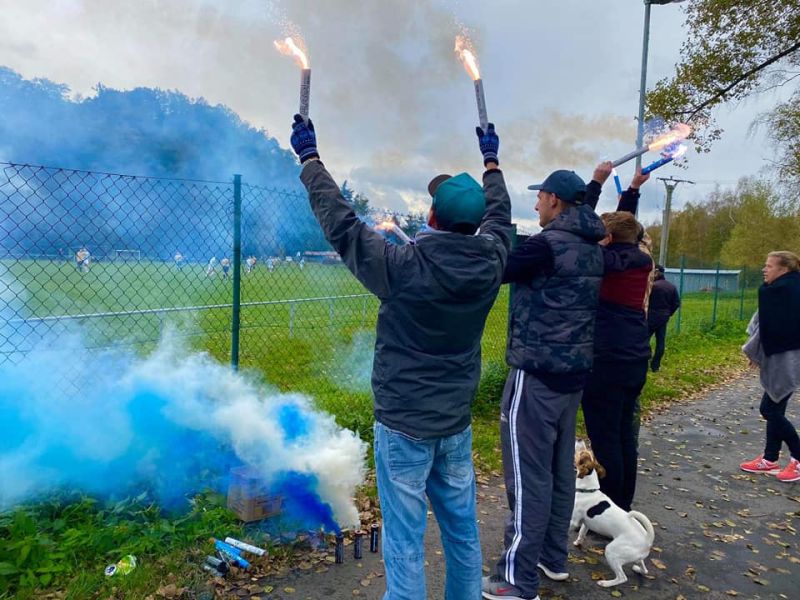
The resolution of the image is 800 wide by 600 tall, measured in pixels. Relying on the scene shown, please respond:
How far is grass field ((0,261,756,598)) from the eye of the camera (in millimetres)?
3184

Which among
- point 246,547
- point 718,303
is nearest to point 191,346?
point 246,547

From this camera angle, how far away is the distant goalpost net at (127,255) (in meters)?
4.46

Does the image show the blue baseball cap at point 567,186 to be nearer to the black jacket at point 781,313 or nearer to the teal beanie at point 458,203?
the teal beanie at point 458,203

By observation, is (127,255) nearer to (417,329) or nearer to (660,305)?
(417,329)

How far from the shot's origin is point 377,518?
13.3 ft

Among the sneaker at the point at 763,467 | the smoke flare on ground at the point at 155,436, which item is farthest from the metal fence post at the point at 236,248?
the sneaker at the point at 763,467

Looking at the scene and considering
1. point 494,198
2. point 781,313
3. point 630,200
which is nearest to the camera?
point 494,198

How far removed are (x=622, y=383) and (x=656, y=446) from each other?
3209 millimetres

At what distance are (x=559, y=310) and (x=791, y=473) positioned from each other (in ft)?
13.2

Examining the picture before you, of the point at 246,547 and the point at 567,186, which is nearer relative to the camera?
the point at 567,186

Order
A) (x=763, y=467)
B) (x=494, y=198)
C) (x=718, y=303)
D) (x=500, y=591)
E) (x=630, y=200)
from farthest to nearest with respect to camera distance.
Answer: (x=718, y=303) → (x=763, y=467) → (x=630, y=200) → (x=500, y=591) → (x=494, y=198)

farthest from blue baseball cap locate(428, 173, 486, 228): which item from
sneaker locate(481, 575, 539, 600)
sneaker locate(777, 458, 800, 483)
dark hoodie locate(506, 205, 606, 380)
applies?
sneaker locate(777, 458, 800, 483)

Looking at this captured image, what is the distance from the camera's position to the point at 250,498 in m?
3.64

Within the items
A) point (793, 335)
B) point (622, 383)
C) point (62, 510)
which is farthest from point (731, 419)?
point (62, 510)
